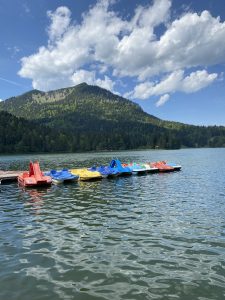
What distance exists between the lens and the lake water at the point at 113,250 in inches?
495

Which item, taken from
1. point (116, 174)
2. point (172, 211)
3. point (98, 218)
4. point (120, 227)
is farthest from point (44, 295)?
point (116, 174)

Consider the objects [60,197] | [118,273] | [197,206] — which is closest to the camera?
[118,273]

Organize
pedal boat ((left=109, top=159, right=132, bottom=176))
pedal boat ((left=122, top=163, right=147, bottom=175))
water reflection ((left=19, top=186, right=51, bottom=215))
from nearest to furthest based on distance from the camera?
water reflection ((left=19, top=186, right=51, bottom=215)), pedal boat ((left=109, top=159, right=132, bottom=176)), pedal boat ((left=122, top=163, right=147, bottom=175))

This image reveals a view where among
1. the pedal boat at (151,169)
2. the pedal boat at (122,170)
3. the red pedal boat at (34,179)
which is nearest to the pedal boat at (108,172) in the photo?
the pedal boat at (122,170)

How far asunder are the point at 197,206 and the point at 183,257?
13.3m

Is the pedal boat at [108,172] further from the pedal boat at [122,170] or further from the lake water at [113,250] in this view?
the lake water at [113,250]

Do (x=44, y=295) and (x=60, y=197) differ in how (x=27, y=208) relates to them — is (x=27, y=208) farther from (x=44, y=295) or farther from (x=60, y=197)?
(x=44, y=295)

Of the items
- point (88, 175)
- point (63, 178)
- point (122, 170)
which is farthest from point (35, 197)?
point (122, 170)

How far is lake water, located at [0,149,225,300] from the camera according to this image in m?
12.6

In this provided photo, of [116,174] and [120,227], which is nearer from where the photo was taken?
[120,227]

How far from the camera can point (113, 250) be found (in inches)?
666

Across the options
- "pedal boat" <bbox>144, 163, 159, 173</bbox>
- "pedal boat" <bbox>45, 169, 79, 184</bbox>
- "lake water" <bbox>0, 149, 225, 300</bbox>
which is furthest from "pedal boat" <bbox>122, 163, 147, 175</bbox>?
"lake water" <bbox>0, 149, 225, 300</bbox>

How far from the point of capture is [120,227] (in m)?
21.5

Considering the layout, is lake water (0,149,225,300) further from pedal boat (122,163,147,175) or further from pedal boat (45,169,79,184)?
pedal boat (122,163,147,175)
